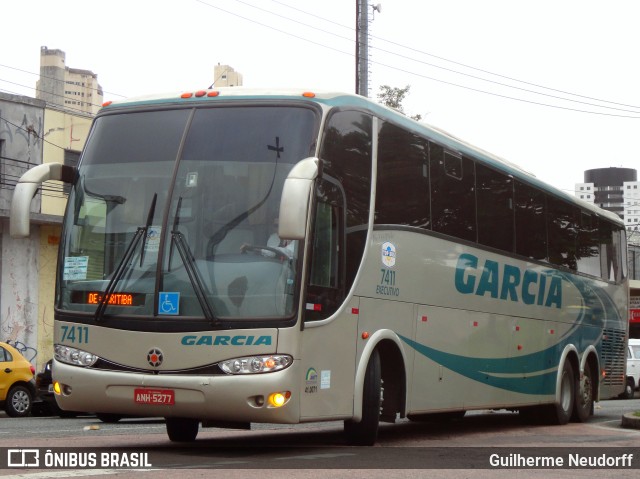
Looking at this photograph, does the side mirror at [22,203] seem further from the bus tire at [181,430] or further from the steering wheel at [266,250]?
the bus tire at [181,430]

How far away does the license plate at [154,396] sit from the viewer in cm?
996

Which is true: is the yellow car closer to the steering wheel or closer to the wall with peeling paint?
the wall with peeling paint

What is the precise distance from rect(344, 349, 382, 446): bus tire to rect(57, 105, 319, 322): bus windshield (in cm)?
184

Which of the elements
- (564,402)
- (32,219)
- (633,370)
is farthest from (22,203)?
(633,370)

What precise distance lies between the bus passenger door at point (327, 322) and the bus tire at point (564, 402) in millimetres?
8148

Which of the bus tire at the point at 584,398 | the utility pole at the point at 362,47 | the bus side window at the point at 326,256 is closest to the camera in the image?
the bus side window at the point at 326,256

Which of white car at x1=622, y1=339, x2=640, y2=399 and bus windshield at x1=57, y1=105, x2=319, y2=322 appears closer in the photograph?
bus windshield at x1=57, y1=105, x2=319, y2=322

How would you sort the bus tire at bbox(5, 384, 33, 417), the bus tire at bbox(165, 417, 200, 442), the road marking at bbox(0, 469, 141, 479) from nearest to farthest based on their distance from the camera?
the road marking at bbox(0, 469, 141, 479) < the bus tire at bbox(165, 417, 200, 442) < the bus tire at bbox(5, 384, 33, 417)

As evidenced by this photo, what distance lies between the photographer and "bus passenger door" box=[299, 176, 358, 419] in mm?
10234

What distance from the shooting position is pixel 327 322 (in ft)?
34.7

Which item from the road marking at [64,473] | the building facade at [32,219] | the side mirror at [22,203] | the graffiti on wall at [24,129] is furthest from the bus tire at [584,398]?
the graffiti on wall at [24,129]

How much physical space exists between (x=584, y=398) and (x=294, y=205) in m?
11.6

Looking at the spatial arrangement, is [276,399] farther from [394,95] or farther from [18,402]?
[394,95]

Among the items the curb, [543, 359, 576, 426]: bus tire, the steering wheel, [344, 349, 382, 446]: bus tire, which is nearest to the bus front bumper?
the steering wheel
